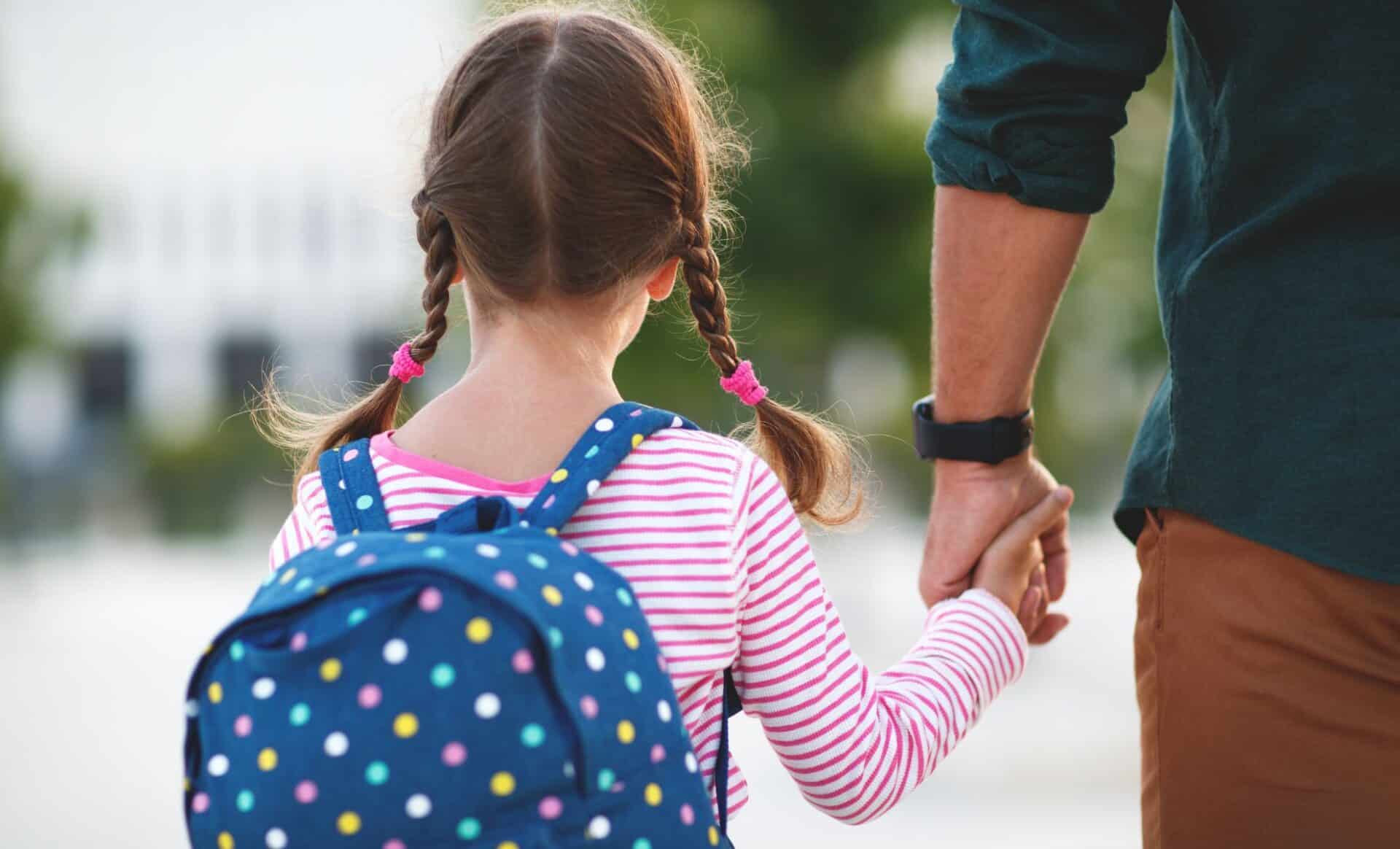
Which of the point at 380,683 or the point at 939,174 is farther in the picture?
the point at 939,174

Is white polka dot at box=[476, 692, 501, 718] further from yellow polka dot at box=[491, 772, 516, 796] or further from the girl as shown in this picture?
the girl

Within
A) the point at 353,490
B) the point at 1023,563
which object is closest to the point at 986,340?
the point at 1023,563

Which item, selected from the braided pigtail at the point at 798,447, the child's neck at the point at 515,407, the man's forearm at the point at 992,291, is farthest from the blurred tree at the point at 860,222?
the child's neck at the point at 515,407

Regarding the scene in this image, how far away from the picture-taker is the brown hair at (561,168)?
170cm

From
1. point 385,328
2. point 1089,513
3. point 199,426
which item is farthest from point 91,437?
point 1089,513

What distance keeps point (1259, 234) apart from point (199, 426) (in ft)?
81.3

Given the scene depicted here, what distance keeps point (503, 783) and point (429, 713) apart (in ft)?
0.31

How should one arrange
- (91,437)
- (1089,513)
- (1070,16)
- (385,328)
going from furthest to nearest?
1. (385,328)
2. (91,437)
3. (1089,513)
4. (1070,16)

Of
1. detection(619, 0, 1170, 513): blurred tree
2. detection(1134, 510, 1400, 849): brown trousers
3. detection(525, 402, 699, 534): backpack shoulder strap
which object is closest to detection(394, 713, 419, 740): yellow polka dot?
detection(525, 402, 699, 534): backpack shoulder strap

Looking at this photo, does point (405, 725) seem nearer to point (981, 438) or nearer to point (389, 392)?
point (389, 392)

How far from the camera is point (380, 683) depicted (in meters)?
1.33

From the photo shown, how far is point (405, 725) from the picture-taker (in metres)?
1.32

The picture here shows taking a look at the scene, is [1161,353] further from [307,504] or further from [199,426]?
[199,426]

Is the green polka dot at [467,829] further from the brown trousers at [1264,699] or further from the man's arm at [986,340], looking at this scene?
the man's arm at [986,340]
